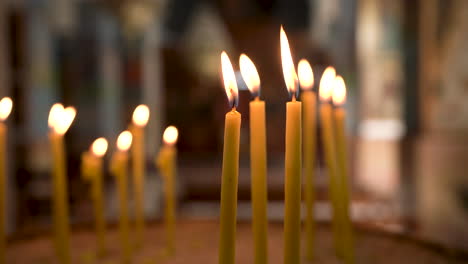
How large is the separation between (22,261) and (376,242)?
0.60 meters

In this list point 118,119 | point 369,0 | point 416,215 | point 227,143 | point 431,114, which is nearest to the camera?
point 227,143

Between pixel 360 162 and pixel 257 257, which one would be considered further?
pixel 360 162

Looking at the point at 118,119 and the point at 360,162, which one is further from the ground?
the point at 118,119

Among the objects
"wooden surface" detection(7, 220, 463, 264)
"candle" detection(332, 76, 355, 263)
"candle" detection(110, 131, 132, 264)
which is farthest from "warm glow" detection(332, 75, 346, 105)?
"candle" detection(110, 131, 132, 264)

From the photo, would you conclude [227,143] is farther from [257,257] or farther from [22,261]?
[22,261]

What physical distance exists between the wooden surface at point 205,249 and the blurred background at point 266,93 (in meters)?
0.07

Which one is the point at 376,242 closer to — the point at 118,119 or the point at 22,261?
the point at 22,261

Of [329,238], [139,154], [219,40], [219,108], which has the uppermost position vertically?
[219,40]

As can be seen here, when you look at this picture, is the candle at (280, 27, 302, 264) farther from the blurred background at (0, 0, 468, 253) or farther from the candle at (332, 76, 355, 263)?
the blurred background at (0, 0, 468, 253)

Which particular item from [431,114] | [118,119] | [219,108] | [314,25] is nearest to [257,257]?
[431,114]

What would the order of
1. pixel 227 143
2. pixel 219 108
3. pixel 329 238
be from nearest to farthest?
pixel 227 143 < pixel 329 238 < pixel 219 108

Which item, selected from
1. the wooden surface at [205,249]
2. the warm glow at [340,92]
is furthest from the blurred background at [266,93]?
the warm glow at [340,92]

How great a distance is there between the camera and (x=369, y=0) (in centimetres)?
293

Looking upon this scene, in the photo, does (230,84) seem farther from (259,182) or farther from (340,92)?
(340,92)
